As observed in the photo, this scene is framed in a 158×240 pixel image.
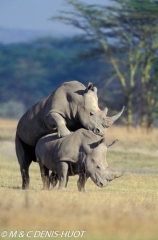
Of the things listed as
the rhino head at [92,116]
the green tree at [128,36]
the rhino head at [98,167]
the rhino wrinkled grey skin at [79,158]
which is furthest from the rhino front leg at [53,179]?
the green tree at [128,36]

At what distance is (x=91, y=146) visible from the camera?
1533cm

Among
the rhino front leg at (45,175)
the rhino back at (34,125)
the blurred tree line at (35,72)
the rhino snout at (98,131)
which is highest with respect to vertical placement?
the rhino snout at (98,131)

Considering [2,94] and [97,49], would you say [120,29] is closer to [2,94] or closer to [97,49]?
[97,49]

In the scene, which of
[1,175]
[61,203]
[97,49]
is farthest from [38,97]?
[61,203]

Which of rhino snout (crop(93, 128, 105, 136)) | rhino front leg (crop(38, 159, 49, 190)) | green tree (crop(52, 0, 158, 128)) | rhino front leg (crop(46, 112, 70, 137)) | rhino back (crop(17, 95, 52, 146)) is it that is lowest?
green tree (crop(52, 0, 158, 128))

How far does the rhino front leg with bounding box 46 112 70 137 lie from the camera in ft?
51.9

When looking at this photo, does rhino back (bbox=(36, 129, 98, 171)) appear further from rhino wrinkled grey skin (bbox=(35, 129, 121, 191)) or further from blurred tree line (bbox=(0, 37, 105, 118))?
blurred tree line (bbox=(0, 37, 105, 118))

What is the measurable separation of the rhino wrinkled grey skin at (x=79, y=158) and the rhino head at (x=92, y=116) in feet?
1.63

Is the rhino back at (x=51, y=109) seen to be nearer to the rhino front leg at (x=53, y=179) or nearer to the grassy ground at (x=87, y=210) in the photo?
the rhino front leg at (x=53, y=179)

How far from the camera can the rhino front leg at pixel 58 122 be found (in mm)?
15828

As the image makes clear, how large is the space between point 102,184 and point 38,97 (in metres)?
77.2

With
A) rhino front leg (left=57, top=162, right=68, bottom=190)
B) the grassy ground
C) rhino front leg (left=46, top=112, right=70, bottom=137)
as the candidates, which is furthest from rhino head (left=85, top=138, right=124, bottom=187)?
rhino front leg (left=46, top=112, right=70, bottom=137)

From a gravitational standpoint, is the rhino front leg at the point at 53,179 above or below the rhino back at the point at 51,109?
below

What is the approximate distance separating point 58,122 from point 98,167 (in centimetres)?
120
